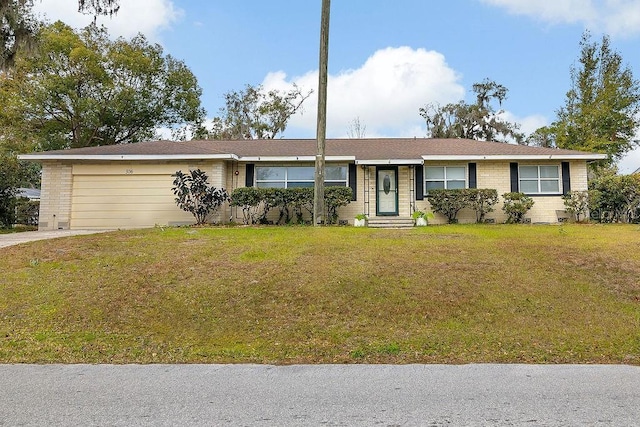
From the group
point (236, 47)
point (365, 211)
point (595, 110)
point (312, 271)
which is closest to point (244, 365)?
point (312, 271)

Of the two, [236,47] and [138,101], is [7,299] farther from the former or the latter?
[138,101]

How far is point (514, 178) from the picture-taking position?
1608 centimetres

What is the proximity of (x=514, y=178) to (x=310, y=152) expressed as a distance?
7.30m

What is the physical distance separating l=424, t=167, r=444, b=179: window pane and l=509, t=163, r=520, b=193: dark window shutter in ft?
7.91

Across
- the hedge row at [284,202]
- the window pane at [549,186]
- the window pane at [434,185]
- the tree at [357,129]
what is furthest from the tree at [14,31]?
the tree at [357,129]

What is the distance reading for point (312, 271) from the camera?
7969mm

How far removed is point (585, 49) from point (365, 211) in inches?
A: 837

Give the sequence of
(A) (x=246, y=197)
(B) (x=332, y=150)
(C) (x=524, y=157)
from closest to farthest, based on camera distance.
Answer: (A) (x=246, y=197) → (C) (x=524, y=157) → (B) (x=332, y=150)

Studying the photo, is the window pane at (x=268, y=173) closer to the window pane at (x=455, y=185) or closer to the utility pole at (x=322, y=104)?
the utility pole at (x=322, y=104)

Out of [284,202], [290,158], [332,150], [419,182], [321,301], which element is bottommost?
[321,301]

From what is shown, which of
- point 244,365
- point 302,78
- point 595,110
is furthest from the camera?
point 302,78

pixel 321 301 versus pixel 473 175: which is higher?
pixel 473 175

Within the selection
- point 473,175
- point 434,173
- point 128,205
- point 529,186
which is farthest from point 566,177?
point 128,205

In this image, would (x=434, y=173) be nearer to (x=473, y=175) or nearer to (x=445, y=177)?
(x=445, y=177)
